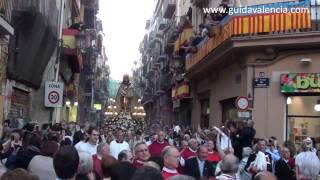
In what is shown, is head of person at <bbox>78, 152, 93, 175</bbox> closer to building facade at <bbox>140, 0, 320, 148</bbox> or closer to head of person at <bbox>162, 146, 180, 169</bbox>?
head of person at <bbox>162, 146, 180, 169</bbox>

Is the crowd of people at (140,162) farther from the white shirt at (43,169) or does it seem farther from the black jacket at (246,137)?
the black jacket at (246,137)

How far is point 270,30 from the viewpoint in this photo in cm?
1962

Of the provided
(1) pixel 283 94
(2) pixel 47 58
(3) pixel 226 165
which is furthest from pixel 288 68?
(3) pixel 226 165

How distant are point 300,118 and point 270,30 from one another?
3.31 meters

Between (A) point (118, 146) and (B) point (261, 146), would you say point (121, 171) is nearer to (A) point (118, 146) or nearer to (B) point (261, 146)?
(B) point (261, 146)

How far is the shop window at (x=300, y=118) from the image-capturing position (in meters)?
20.0

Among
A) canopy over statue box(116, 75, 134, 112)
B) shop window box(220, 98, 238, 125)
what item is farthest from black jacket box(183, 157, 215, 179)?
canopy over statue box(116, 75, 134, 112)

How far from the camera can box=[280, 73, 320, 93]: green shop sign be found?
760 inches

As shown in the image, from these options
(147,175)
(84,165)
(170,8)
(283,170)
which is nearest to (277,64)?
(283,170)

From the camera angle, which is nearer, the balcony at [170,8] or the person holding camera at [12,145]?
the person holding camera at [12,145]

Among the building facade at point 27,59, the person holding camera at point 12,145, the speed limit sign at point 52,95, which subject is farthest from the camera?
the speed limit sign at point 52,95

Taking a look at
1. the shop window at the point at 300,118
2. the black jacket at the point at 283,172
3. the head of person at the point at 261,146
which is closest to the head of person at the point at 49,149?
the black jacket at the point at 283,172

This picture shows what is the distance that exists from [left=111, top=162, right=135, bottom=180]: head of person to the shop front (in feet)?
44.7

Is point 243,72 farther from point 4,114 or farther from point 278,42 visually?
point 4,114
